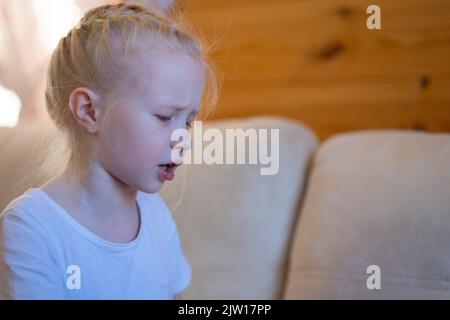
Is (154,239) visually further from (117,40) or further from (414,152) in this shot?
(414,152)

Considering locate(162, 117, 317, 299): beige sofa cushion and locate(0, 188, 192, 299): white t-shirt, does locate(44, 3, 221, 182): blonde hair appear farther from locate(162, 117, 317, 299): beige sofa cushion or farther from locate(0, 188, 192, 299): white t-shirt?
locate(162, 117, 317, 299): beige sofa cushion

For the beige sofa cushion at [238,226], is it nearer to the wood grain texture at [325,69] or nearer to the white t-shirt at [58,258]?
the wood grain texture at [325,69]

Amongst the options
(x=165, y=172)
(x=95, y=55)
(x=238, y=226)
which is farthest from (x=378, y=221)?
(x=95, y=55)

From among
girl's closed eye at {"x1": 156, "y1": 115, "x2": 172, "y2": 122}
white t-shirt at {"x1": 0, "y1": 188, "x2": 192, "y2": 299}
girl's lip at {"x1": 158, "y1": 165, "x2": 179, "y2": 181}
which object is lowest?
white t-shirt at {"x1": 0, "y1": 188, "x2": 192, "y2": 299}

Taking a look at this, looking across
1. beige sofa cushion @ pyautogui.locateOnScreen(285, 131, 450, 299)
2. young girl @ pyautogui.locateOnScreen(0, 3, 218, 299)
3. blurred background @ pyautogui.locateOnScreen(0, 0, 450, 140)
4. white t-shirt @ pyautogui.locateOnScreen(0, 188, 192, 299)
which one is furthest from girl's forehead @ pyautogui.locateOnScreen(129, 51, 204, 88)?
beige sofa cushion @ pyautogui.locateOnScreen(285, 131, 450, 299)

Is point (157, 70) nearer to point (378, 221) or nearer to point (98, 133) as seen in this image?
point (98, 133)

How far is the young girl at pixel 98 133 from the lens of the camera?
625 millimetres

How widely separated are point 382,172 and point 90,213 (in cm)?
55

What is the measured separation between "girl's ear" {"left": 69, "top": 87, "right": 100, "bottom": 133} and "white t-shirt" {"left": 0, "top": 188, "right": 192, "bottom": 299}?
87mm

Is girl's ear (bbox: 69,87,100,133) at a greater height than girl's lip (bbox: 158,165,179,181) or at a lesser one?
greater

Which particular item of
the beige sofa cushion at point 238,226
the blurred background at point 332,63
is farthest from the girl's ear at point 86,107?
the beige sofa cushion at point 238,226

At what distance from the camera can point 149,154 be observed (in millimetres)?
642

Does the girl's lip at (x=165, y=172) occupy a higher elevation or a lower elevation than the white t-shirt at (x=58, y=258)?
higher

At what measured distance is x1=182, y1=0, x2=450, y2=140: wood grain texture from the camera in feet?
3.84
